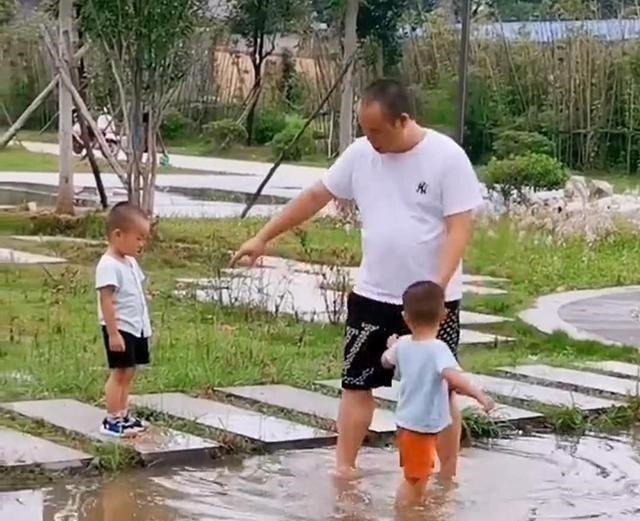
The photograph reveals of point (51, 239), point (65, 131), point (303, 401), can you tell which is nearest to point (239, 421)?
point (303, 401)

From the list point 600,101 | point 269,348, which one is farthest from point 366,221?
point 600,101

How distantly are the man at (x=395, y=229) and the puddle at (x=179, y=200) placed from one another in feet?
38.2

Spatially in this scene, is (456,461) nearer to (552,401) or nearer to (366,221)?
(366,221)

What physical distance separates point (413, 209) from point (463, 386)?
72 cm

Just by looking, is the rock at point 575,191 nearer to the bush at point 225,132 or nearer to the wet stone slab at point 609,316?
the wet stone slab at point 609,316

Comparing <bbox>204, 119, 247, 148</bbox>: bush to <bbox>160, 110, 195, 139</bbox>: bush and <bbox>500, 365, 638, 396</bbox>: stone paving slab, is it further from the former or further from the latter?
<bbox>500, 365, 638, 396</bbox>: stone paving slab

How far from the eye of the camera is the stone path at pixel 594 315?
9828 millimetres

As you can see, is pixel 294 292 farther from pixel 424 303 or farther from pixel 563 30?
pixel 563 30

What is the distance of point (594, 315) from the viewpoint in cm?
1082

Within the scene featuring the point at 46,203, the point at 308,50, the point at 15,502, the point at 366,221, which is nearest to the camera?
the point at 15,502

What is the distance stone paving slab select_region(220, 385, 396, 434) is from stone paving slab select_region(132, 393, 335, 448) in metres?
0.21

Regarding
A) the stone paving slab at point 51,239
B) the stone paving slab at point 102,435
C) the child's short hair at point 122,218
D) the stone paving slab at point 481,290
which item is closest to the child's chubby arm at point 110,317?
the child's short hair at point 122,218

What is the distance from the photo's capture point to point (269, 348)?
8.70 m

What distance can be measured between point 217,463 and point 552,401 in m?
2.04
